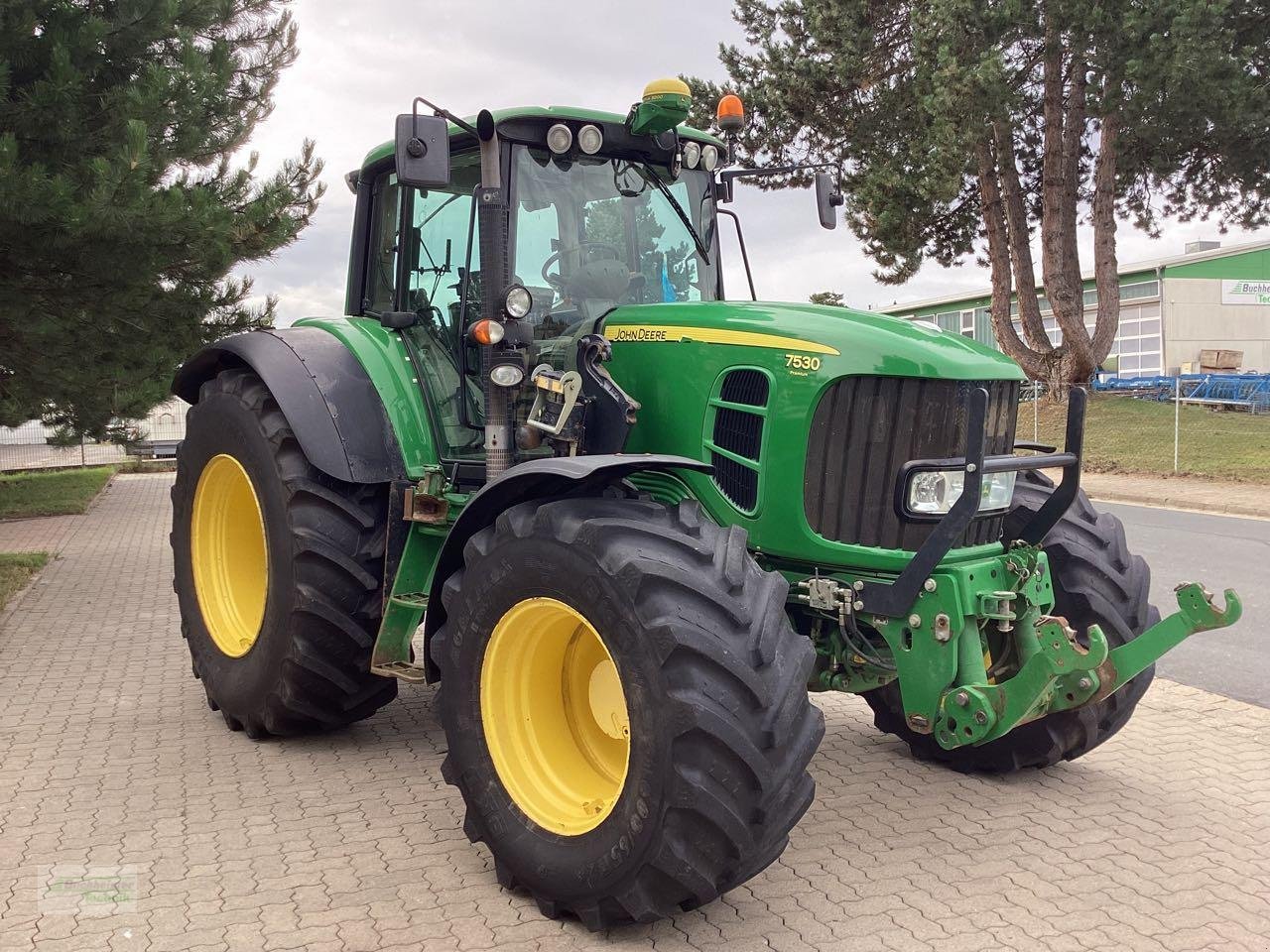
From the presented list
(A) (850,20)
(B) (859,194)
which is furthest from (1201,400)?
(A) (850,20)

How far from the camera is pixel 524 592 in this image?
12.1 ft

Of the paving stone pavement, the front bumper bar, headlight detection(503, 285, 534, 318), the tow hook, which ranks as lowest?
the paving stone pavement

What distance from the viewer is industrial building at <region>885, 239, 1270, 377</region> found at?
A: 3891 centimetres

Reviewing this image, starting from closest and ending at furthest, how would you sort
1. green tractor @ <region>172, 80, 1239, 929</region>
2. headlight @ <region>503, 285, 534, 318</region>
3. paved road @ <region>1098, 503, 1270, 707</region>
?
1. green tractor @ <region>172, 80, 1239, 929</region>
2. headlight @ <region>503, 285, 534, 318</region>
3. paved road @ <region>1098, 503, 1270, 707</region>

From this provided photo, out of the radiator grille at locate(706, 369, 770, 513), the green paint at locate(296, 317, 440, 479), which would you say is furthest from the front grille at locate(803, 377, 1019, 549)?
the green paint at locate(296, 317, 440, 479)

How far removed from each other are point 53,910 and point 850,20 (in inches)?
843

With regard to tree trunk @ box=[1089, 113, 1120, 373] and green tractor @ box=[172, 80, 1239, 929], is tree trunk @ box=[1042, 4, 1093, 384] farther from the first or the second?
green tractor @ box=[172, 80, 1239, 929]

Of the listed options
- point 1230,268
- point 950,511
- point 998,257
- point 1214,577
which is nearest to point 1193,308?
point 1230,268

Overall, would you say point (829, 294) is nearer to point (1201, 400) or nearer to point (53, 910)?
point (1201, 400)

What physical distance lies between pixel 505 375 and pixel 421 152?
2.84 feet

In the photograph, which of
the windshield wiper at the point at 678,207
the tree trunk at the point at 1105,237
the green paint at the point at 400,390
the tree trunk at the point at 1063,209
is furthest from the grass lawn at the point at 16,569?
the tree trunk at the point at 1105,237

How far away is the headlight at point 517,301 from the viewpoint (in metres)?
4.32

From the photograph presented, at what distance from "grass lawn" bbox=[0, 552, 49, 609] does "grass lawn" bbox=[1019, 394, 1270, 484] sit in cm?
1631

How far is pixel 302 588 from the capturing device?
16.1 feet
